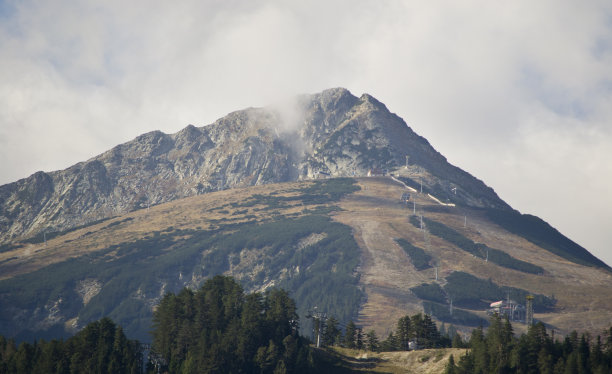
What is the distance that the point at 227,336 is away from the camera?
15350cm

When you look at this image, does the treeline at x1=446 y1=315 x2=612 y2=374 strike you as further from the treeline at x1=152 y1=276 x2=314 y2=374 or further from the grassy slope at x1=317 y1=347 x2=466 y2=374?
the treeline at x1=152 y1=276 x2=314 y2=374

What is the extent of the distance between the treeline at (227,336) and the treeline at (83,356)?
8.59 metres

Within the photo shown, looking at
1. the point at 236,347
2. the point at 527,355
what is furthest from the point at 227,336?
the point at 527,355

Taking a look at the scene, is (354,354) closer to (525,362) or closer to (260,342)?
(260,342)

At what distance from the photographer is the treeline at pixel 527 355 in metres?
138

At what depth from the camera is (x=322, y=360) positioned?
160 metres

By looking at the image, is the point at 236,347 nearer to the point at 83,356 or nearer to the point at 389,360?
the point at 83,356

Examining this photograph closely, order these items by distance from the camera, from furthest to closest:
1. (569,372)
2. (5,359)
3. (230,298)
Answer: (230,298) < (5,359) < (569,372)

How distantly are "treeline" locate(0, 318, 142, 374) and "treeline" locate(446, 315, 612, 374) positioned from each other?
67.3 meters

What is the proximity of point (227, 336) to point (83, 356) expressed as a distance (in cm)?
3021

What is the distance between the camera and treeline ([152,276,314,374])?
14950 centimetres

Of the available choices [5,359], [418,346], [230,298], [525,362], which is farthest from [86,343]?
[525,362]

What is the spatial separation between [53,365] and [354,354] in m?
66.8

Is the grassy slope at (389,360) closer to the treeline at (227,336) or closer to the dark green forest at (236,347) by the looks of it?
the dark green forest at (236,347)
